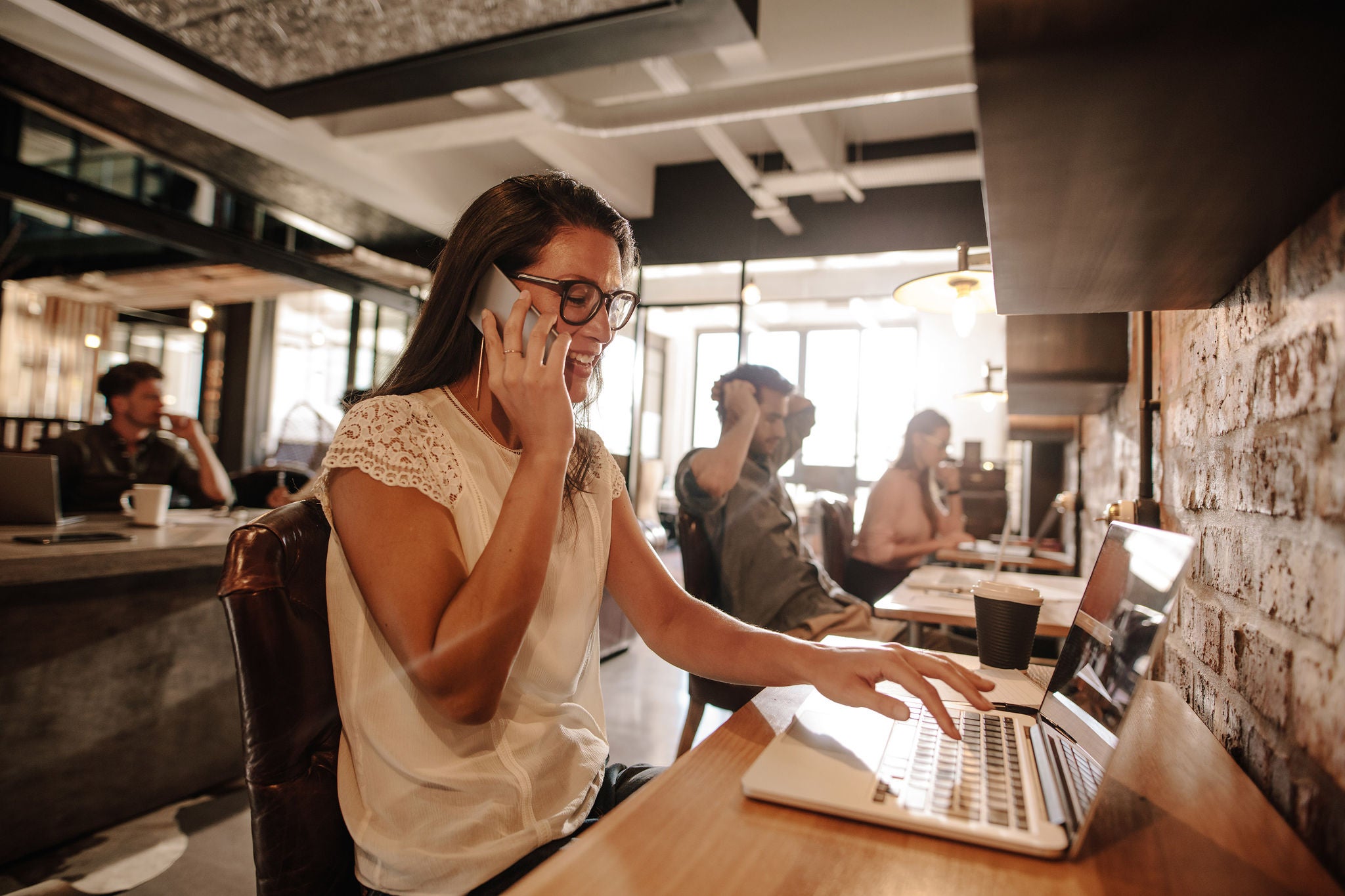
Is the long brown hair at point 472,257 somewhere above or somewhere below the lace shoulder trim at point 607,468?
above

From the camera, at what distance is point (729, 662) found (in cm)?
111

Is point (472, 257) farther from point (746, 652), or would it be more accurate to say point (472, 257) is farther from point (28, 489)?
point (28, 489)

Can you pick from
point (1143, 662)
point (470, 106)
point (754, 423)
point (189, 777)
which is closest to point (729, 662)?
point (1143, 662)

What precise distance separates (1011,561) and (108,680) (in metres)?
3.75

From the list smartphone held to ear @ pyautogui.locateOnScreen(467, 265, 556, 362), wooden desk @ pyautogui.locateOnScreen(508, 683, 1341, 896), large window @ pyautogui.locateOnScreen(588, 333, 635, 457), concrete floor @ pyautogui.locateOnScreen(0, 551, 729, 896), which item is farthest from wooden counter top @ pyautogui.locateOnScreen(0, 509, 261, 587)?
large window @ pyautogui.locateOnScreen(588, 333, 635, 457)

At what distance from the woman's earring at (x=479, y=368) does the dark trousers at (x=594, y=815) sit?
2.07 feet

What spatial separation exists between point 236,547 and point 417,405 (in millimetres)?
293

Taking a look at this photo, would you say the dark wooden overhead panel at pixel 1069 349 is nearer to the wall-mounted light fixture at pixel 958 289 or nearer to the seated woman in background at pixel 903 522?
the wall-mounted light fixture at pixel 958 289

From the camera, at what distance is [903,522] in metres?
3.64

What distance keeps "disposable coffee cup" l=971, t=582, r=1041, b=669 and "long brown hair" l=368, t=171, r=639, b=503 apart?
913 millimetres

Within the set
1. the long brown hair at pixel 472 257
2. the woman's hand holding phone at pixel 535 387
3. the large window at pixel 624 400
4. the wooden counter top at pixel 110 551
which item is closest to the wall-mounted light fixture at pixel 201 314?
the large window at pixel 624 400

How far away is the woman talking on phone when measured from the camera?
0.85 meters

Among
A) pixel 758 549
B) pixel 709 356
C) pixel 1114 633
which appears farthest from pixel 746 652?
pixel 709 356

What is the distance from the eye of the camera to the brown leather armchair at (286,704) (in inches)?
32.1
